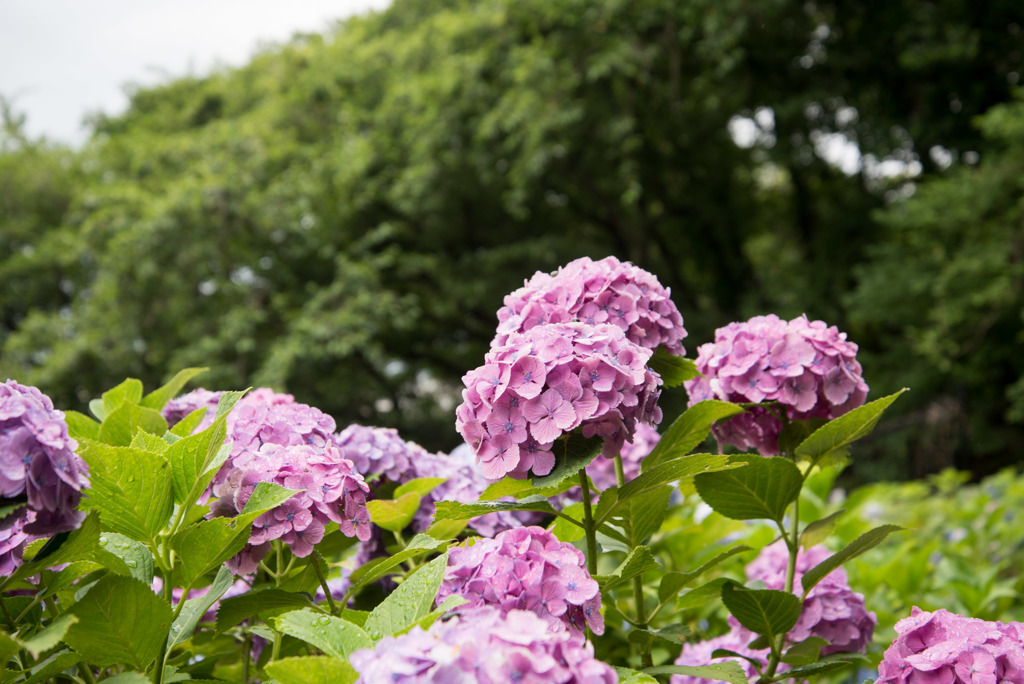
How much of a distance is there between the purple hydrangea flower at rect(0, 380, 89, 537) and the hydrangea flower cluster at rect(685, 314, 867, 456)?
2.80ft

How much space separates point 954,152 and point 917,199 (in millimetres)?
1450

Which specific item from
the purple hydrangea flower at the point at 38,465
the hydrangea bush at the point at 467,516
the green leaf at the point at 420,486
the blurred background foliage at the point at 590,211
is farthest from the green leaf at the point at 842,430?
the blurred background foliage at the point at 590,211

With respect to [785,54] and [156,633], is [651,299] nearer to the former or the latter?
[156,633]

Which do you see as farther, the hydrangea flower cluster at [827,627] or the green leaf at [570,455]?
the hydrangea flower cluster at [827,627]

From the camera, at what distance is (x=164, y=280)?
11.1 m

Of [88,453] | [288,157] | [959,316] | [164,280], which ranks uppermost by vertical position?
[88,453]

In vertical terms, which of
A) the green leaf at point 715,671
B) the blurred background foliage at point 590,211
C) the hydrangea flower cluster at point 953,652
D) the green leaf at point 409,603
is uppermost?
the green leaf at point 409,603

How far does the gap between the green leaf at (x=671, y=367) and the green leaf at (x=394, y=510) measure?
408 millimetres

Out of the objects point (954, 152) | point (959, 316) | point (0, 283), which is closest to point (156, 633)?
point (959, 316)

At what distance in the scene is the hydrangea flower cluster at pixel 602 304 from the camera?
1.08m

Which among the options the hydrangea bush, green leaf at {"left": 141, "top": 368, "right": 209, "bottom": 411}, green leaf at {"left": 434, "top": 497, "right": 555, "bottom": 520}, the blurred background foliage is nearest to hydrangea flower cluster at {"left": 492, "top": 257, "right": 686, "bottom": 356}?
the hydrangea bush

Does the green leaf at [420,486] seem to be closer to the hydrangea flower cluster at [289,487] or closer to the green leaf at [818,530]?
the hydrangea flower cluster at [289,487]

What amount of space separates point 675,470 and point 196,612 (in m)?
0.57

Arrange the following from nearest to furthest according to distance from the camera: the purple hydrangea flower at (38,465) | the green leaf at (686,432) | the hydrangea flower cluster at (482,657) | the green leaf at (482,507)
Answer: 1. the hydrangea flower cluster at (482,657)
2. the purple hydrangea flower at (38,465)
3. the green leaf at (482,507)
4. the green leaf at (686,432)
